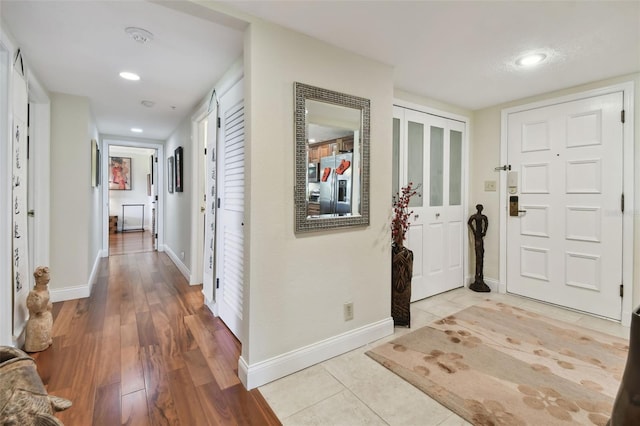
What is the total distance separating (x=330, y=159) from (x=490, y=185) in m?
2.47

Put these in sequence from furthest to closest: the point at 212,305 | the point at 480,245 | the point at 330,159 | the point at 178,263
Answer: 1. the point at 178,263
2. the point at 480,245
3. the point at 212,305
4. the point at 330,159

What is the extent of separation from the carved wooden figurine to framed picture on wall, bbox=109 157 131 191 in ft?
23.9

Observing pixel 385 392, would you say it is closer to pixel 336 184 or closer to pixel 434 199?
pixel 336 184

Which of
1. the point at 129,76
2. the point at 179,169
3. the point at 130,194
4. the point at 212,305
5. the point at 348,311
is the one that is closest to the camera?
the point at 348,311

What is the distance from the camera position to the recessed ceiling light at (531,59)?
2287 millimetres

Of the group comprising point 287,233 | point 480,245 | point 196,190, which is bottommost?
point 480,245

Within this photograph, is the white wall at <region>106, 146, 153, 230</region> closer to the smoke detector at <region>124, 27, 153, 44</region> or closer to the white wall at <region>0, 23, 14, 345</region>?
the white wall at <region>0, 23, 14, 345</region>

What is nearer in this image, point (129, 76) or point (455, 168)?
point (129, 76)

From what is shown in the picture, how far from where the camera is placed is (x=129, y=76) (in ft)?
8.82

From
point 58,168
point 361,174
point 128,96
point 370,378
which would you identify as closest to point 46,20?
point 128,96

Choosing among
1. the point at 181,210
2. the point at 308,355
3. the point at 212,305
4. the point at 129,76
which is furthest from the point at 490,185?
the point at 181,210

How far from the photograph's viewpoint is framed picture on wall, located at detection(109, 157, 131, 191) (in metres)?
8.41

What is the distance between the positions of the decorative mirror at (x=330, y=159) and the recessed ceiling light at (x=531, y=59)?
127 cm

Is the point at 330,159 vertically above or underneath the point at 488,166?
underneath
